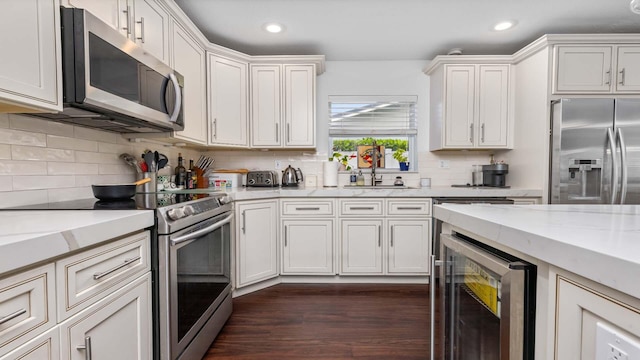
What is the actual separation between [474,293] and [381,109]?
103 inches

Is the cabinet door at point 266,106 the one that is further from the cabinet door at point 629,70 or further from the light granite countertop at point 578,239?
the cabinet door at point 629,70

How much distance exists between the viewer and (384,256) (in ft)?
8.63

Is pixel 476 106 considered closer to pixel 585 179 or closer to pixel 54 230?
pixel 585 179

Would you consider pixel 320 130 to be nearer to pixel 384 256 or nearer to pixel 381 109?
pixel 381 109

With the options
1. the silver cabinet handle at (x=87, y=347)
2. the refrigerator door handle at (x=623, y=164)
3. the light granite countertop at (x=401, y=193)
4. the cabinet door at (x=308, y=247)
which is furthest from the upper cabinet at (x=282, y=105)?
the refrigerator door handle at (x=623, y=164)

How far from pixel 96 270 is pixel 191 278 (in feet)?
1.89

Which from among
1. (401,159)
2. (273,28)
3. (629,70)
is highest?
(273,28)

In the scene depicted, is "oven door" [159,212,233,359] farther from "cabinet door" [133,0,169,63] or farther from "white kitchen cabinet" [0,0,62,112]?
"cabinet door" [133,0,169,63]

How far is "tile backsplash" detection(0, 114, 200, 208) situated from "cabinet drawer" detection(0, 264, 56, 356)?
842 mm

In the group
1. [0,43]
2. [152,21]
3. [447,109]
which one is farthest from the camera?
[447,109]

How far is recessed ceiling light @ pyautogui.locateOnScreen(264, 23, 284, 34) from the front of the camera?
2482 millimetres

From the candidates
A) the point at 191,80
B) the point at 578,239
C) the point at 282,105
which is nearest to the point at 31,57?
A: the point at 191,80

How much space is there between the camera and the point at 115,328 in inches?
39.0

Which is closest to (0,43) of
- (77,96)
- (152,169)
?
(77,96)
